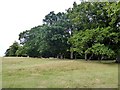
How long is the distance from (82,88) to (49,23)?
2578cm

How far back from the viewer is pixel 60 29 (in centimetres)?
3033

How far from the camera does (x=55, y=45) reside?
1209 inches

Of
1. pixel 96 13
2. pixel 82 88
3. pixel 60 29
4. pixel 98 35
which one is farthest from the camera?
pixel 60 29

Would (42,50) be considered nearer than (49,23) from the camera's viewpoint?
Yes

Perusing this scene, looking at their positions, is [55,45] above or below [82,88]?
above

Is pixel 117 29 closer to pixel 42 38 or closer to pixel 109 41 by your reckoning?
pixel 109 41

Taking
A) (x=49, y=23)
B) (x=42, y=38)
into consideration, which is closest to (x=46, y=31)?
(x=42, y=38)

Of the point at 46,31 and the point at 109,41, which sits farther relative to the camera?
the point at 46,31

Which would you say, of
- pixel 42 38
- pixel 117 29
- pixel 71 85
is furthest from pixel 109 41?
pixel 71 85

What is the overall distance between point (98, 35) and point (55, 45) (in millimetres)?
10090

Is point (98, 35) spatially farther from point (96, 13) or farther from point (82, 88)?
point (82, 88)

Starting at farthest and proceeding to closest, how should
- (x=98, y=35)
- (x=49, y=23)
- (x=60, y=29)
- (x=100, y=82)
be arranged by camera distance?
(x=49, y=23) < (x=60, y=29) < (x=98, y=35) < (x=100, y=82)

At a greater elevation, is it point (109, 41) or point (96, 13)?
point (96, 13)

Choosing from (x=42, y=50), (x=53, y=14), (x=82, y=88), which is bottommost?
(x=82, y=88)
